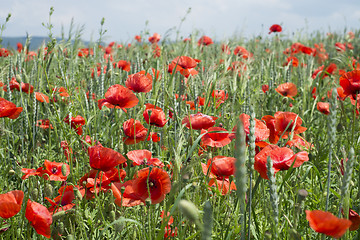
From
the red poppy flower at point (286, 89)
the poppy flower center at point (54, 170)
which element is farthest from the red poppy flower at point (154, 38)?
the poppy flower center at point (54, 170)

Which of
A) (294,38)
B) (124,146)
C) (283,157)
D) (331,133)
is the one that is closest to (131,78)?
(124,146)

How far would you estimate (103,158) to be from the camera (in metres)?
1.18

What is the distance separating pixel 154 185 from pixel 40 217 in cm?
37

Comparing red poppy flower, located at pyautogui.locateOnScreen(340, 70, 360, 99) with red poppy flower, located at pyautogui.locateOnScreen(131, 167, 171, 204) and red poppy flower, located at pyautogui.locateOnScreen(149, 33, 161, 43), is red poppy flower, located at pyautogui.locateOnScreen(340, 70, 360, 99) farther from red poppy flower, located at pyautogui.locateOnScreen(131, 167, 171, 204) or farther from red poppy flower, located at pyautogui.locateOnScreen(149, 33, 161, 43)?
red poppy flower, located at pyautogui.locateOnScreen(149, 33, 161, 43)

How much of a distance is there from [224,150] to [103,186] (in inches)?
27.0

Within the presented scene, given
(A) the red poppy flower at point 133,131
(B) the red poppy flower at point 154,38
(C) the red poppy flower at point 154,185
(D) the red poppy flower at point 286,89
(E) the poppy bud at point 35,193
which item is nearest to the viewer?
(C) the red poppy flower at point 154,185

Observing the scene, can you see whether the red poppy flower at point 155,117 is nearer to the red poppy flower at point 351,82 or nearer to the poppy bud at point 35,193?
the poppy bud at point 35,193

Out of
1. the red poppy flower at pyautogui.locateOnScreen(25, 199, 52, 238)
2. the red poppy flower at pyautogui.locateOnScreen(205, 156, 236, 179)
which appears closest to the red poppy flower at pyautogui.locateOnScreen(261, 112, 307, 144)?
the red poppy flower at pyautogui.locateOnScreen(205, 156, 236, 179)

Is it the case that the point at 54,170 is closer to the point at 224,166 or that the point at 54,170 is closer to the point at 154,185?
the point at 154,185

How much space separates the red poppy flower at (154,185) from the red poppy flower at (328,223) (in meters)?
0.49

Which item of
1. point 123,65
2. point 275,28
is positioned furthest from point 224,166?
point 275,28

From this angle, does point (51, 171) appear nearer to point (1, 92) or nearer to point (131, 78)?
point (131, 78)

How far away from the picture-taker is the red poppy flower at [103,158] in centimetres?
117

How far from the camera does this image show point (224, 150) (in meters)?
1.79
